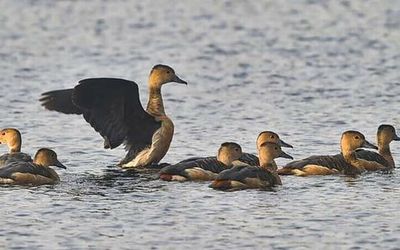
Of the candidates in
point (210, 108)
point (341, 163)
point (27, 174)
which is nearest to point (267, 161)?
point (341, 163)

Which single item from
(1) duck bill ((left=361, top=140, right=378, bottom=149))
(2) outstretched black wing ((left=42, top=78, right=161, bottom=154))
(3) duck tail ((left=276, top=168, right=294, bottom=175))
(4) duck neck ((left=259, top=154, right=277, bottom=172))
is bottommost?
(3) duck tail ((left=276, top=168, right=294, bottom=175))

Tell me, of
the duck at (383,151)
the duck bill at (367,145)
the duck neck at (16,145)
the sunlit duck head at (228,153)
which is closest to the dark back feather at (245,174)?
the sunlit duck head at (228,153)

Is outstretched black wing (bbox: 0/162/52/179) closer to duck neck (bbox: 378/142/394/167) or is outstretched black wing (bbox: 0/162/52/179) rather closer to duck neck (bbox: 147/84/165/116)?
duck neck (bbox: 147/84/165/116)

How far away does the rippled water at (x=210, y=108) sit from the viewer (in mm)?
16281

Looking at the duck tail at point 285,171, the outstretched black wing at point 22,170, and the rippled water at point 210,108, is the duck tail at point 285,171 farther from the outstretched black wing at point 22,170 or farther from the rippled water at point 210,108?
the outstretched black wing at point 22,170

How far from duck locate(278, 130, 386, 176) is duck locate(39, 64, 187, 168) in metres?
1.98

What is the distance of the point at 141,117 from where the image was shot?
68.1ft

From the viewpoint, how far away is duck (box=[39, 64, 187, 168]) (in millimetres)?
20266

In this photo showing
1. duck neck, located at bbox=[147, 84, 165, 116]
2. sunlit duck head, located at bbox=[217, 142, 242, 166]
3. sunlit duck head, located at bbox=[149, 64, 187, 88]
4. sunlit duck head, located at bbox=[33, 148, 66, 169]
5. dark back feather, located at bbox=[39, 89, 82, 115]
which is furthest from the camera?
dark back feather, located at bbox=[39, 89, 82, 115]

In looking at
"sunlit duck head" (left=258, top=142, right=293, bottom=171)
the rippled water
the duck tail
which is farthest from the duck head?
"sunlit duck head" (left=258, top=142, right=293, bottom=171)

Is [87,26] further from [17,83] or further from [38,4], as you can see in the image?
[17,83]

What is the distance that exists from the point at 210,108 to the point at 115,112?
→ 200 inches

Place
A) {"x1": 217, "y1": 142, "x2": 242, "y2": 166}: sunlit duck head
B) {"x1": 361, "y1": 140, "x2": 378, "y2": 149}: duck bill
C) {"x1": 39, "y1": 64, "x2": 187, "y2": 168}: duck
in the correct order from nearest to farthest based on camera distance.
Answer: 1. {"x1": 217, "y1": 142, "x2": 242, "y2": 166}: sunlit duck head
2. {"x1": 39, "y1": 64, "x2": 187, "y2": 168}: duck
3. {"x1": 361, "y1": 140, "x2": 378, "y2": 149}: duck bill

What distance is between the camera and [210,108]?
2541 centimetres
